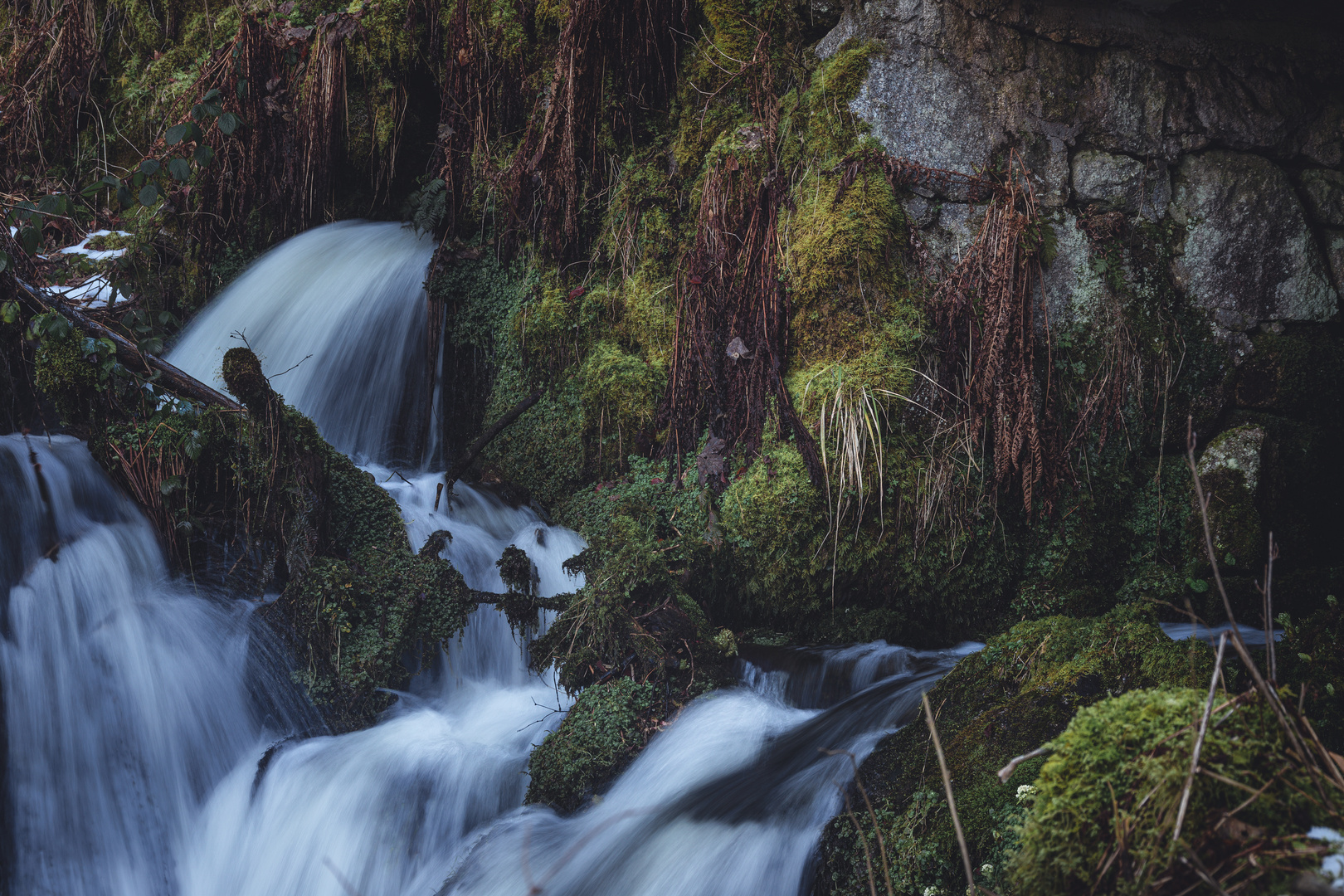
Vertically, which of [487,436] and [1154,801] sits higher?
[1154,801]

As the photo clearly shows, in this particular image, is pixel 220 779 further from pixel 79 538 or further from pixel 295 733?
pixel 79 538

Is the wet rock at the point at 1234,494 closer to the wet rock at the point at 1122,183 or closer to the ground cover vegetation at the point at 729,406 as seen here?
the ground cover vegetation at the point at 729,406

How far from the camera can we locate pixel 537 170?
18.0ft

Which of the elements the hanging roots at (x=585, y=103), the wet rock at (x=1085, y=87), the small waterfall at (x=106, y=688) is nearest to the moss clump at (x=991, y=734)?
the small waterfall at (x=106, y=688)

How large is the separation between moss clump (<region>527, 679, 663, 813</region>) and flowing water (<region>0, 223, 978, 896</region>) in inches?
3.3

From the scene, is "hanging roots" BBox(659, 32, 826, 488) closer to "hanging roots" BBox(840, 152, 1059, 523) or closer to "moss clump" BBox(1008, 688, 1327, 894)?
"hanging roots" BBox(840, 152, 1059, 523)

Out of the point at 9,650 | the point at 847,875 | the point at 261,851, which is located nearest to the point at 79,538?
the point at 9,650

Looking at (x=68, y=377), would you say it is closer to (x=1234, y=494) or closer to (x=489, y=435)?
(x=489, y=435)

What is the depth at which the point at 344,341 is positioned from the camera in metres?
5.81

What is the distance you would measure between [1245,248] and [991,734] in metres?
3.66

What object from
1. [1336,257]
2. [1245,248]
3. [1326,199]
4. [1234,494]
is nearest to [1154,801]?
[1234,494]

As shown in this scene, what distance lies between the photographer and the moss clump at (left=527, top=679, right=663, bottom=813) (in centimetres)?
338

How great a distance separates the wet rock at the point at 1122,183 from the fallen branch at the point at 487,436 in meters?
3.51

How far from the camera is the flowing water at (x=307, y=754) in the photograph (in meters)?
2.96
